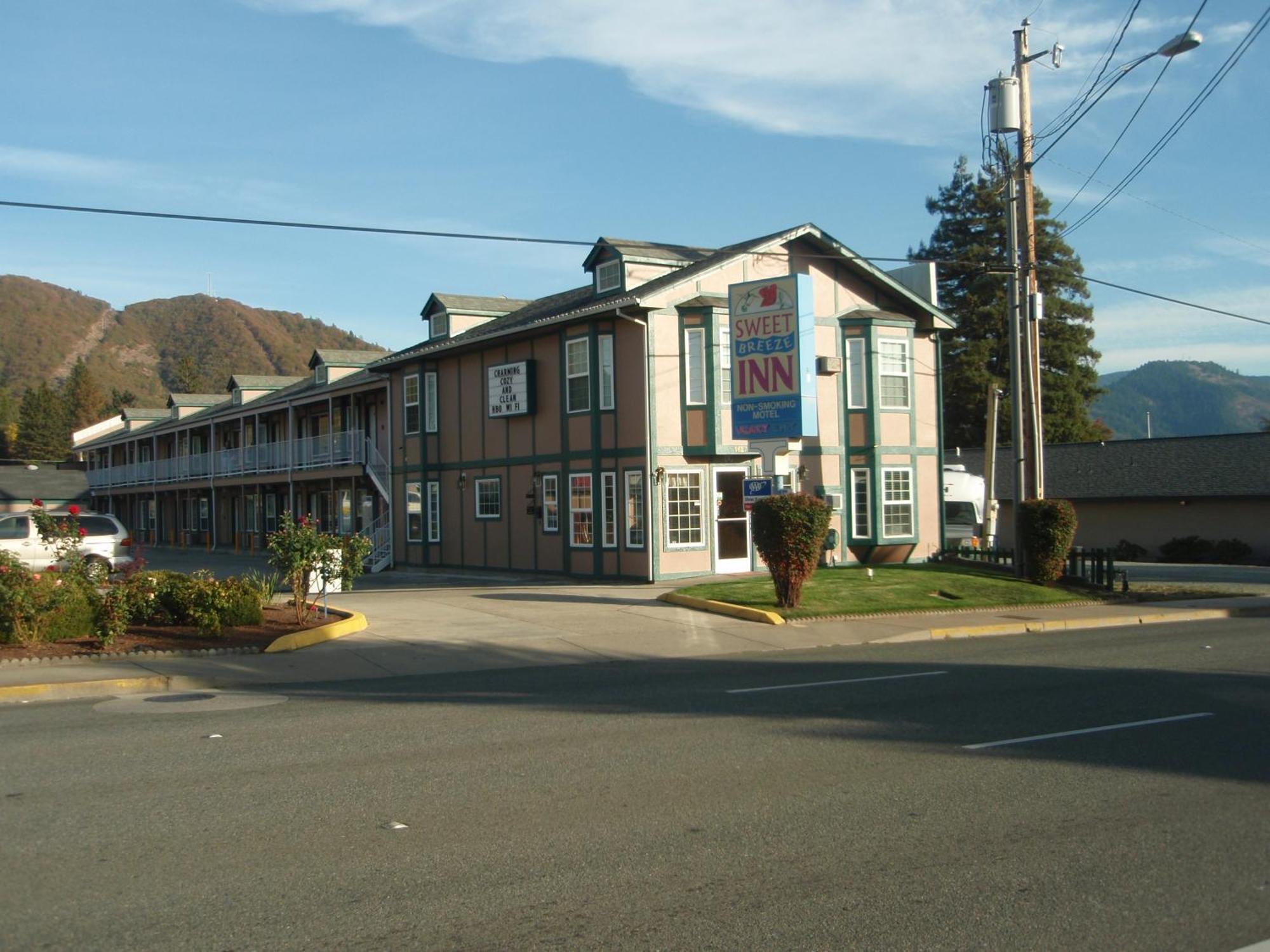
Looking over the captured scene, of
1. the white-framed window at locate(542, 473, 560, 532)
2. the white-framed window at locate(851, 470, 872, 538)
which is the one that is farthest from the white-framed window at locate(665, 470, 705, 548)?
the white-framed window at locate(851, 470, 872, 538)

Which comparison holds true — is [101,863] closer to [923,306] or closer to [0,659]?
[0,659]

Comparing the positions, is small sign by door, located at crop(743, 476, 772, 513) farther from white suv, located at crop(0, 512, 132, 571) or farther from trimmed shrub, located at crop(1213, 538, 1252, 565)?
trimmed shrub, located at crop(1213, 538, 1252, 565)

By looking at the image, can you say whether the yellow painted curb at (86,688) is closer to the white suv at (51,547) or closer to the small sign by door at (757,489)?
the small sign by door at (757,489)

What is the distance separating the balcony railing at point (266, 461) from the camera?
3734cm

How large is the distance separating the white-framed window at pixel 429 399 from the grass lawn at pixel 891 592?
12.6 m

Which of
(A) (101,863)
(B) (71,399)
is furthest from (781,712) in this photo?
(B) (71,399)

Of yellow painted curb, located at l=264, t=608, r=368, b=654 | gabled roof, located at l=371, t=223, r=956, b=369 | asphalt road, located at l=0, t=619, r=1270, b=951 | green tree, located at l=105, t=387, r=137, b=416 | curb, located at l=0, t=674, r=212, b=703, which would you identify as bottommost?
asphalt road, located at l=0, t=619, r=1270, b=951

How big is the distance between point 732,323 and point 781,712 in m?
11.8

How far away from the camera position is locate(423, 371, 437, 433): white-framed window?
Answer: 33.2 metres

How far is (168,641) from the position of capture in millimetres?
15352

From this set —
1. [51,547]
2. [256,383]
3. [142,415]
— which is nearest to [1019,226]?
[51,547]

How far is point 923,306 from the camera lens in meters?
29.1

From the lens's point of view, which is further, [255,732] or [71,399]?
[71,399]

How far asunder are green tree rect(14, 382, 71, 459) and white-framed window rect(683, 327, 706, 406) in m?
112
